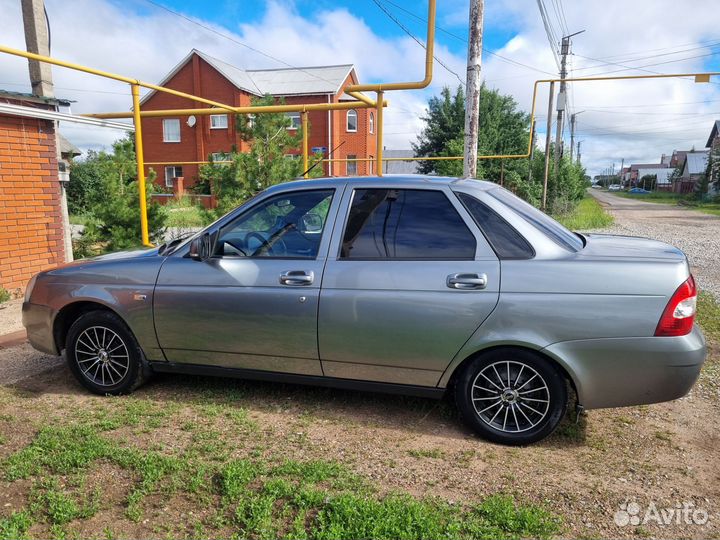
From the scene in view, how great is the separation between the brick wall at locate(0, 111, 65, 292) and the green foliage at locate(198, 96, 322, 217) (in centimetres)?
230

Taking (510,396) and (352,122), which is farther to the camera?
(352,122)

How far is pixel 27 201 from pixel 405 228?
235 inches

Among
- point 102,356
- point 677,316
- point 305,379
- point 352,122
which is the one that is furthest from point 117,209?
point 352,122

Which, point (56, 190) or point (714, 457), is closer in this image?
point (714, 457)

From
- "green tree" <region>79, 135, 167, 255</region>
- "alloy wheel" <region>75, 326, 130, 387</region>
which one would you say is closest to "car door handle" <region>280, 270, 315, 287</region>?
"alloy wheel" <region>75, 326, 130, 387</region>

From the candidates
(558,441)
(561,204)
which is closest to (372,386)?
(558,441)

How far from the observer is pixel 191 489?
9.33 feet

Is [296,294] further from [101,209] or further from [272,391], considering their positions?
[101,209]

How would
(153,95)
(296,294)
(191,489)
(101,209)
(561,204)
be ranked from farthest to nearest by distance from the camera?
(153,95), (561,204), (101,209), (296,294), (191,489)

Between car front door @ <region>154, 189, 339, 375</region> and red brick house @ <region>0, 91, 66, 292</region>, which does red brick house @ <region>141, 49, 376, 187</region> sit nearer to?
red brick house @ <region>0, 91, 66, 292</region>

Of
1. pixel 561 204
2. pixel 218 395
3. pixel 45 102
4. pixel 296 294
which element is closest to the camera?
pixel 296 294

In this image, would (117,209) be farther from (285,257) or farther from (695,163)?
(695,163)

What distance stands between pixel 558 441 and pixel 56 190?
285 inches

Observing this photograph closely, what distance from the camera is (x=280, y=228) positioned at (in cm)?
396
